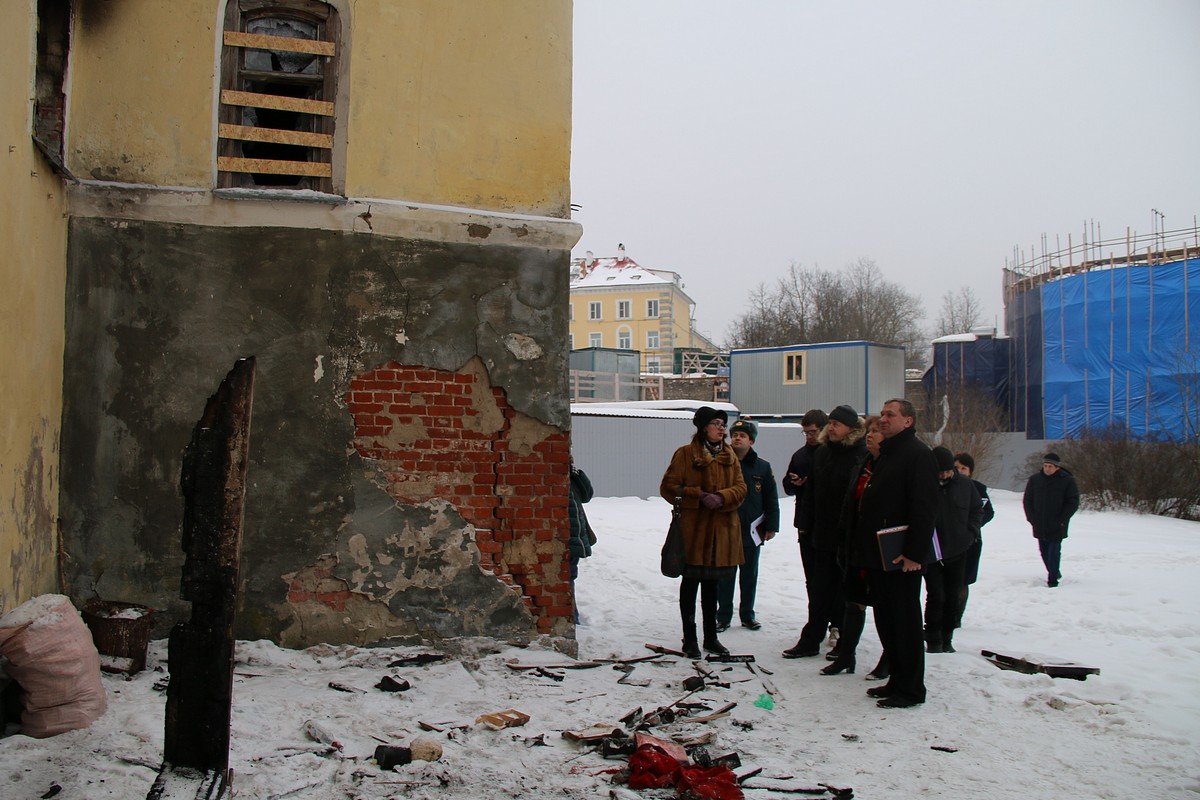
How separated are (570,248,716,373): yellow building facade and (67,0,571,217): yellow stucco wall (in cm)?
5594

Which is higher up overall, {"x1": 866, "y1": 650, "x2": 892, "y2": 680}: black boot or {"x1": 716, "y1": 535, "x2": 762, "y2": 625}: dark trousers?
{"x1": 716, "y1": 535, "x2": 762, "y2": 625}: dark trousers

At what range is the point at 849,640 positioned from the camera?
6277 millimetres

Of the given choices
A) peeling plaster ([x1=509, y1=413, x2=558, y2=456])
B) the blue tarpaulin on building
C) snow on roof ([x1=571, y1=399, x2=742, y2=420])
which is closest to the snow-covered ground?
peeling plaster ([x1=509, y1=413, x2=558, y2=456])

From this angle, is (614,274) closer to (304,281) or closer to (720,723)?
(304,281)

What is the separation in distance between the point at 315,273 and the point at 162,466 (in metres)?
1.57

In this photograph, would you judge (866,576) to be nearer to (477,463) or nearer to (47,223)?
(477,463)

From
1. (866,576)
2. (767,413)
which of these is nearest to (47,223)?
(866,576)

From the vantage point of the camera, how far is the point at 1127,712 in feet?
17.4

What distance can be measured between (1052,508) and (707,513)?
5.69 m

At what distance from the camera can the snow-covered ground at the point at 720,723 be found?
13.4 feet

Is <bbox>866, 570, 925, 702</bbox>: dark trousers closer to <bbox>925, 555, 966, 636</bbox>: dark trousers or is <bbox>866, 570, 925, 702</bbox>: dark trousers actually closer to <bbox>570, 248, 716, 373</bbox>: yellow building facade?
<bbox>925, 555, 966, 636</bbox>: dark trousers

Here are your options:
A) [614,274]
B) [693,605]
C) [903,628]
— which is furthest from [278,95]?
[614,274]

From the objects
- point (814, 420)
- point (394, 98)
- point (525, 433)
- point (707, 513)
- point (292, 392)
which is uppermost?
point (394, 98)

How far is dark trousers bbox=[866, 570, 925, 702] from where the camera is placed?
217 inches
